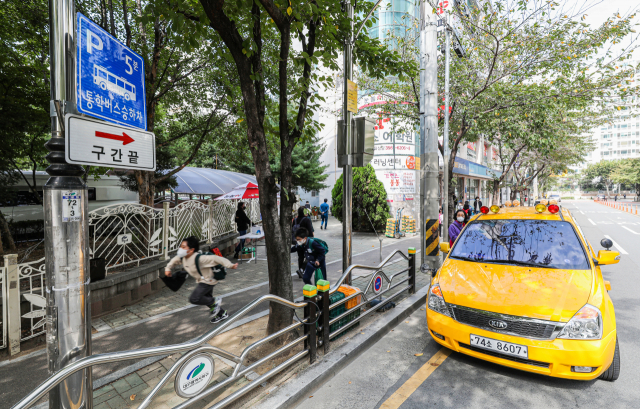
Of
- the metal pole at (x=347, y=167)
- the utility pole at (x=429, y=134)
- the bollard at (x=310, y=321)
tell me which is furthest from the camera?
the utility pole at (x=429, y=134)

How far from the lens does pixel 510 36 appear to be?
324 inches

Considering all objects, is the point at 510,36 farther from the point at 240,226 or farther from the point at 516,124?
the point at 240,226

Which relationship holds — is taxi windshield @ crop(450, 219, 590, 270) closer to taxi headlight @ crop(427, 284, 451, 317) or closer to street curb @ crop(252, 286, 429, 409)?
taxi headlight @ crop(427, 284, 451, 317)

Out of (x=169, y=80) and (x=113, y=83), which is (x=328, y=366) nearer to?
(x=113, y=83)

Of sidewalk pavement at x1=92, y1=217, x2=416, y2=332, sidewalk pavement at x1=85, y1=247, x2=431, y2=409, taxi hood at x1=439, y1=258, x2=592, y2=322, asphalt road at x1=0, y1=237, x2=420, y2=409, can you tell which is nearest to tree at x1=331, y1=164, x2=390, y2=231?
sidewalk pavement at x1=92, y1=217, x2=416, y2=332

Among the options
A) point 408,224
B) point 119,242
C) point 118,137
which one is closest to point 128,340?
point 119,242

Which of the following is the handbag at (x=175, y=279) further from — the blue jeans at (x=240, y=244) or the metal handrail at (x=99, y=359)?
the blue jeans at (x=240, y=244)

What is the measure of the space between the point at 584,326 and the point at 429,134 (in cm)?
517

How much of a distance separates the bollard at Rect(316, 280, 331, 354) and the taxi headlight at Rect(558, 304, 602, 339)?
227 centimetres

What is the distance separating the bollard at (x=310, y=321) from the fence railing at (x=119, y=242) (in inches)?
134

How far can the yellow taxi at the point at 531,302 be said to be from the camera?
305cm

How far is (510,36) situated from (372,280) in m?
7.34

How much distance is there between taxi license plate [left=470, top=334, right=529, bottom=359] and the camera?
124 inches

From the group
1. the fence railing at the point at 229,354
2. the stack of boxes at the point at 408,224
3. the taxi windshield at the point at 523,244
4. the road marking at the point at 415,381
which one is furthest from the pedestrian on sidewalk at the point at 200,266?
the stack of boxes at the point at 408,224
